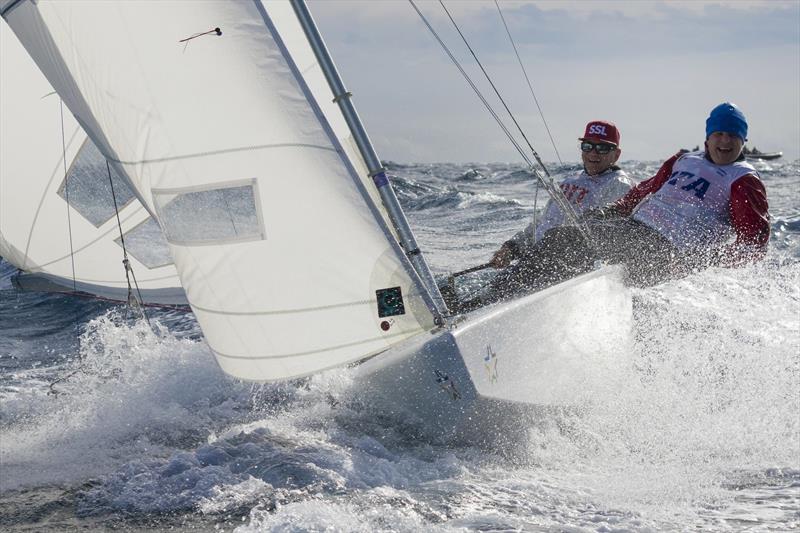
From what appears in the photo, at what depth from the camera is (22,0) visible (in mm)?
3014

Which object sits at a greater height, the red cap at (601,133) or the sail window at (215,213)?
the red cap at (601,133)

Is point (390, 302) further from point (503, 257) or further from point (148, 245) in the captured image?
point (148, 245)

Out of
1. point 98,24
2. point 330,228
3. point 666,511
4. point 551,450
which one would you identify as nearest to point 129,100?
point 98,24

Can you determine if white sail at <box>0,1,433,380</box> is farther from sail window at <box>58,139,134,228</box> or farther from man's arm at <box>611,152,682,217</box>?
man's arm at <box>611,152,682,217</box>

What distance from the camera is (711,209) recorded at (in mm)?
3889

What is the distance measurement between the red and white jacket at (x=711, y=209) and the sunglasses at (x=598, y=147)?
432 millimetres

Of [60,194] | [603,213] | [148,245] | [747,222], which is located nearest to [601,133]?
[603,213]

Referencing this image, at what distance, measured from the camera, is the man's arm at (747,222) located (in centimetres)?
371

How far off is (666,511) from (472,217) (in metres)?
7.53

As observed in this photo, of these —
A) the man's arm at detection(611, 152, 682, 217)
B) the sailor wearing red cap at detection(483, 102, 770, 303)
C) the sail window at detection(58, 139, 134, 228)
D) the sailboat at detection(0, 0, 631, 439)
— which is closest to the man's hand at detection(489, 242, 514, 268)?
the sailor wearing red cap at detection(483, 102, 770, 303)

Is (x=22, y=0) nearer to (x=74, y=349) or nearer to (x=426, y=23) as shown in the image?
(x=426, y=23)

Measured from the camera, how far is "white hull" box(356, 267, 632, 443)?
2820 mm

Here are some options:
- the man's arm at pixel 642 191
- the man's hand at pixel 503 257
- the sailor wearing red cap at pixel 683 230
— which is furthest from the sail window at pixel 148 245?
the man's arm at pixel 642 191

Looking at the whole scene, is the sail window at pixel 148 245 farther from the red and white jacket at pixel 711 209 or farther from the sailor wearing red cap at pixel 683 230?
the red and white jacket at pixel 711 209
